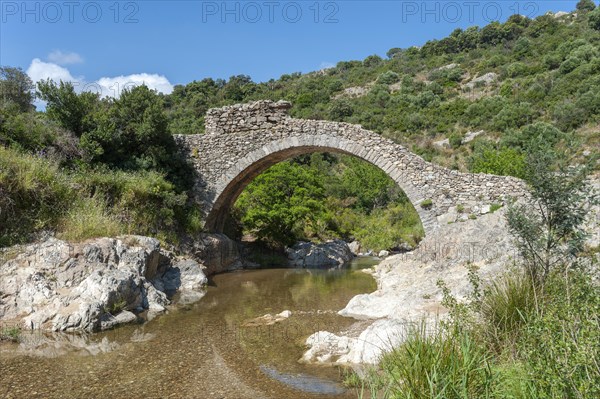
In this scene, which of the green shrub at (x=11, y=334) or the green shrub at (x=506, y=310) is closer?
the green shrub at (x=506, y=310)

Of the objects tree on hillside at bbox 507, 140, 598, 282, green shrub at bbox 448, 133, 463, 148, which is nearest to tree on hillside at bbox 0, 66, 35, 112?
tree on hillside at bbox 507, 140, 598, 282

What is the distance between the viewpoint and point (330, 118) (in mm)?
40281

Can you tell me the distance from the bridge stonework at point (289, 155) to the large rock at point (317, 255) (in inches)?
152

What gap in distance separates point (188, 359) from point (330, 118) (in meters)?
35.8

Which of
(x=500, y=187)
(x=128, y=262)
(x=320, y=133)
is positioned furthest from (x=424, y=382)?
(x=320, y=133)

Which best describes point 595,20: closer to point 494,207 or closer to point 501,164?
point 501,164

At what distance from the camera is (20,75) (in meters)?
19.2

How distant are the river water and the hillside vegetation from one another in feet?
11.2

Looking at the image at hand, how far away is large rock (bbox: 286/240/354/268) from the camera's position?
19153 mm

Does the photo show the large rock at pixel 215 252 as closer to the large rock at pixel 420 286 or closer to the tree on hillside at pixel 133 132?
the tree on hillside at pixel 133 132

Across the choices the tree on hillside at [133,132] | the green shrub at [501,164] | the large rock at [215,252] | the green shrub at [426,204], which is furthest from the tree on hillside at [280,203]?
the green shrub at [501,164]

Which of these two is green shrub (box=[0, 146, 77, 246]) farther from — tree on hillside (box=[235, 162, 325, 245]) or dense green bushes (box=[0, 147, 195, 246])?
tree on hillside (box=[235, 162, 325, 245])

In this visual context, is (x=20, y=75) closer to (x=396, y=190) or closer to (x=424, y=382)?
(x=424, y=382)

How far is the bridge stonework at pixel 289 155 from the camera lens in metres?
13.0
